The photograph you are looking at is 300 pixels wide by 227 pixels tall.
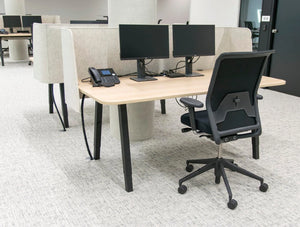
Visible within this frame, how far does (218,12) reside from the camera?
677 cm

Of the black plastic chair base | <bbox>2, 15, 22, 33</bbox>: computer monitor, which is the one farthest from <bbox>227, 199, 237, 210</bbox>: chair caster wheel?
<bbox>2, 15, 22, 33</bbox>: computer monitor

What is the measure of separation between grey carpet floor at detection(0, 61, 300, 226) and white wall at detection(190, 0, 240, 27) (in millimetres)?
3579

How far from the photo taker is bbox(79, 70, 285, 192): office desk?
2125 millimetres

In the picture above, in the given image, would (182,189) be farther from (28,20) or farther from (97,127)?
(28,20)

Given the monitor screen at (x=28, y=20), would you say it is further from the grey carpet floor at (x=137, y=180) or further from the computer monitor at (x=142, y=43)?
the computer monitor at (x=142, y=43)

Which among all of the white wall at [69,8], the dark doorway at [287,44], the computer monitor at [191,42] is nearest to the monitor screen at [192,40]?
the computer monitor at [191,42]

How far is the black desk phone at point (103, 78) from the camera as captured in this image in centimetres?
245

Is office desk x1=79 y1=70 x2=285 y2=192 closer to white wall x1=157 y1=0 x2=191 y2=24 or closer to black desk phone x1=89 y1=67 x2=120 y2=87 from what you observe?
black desk phone x1=89 y1=67 x2=120 y2=87

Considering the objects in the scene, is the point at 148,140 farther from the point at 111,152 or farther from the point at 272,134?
the point at 272,134

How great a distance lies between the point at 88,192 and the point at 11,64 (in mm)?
6965

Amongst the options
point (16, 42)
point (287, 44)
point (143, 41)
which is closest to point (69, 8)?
point (16, 42)

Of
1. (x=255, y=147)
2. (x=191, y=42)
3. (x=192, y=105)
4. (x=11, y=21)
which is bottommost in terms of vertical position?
(x=255, y=147)

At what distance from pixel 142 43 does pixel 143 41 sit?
21mm

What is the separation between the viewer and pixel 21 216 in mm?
2016
